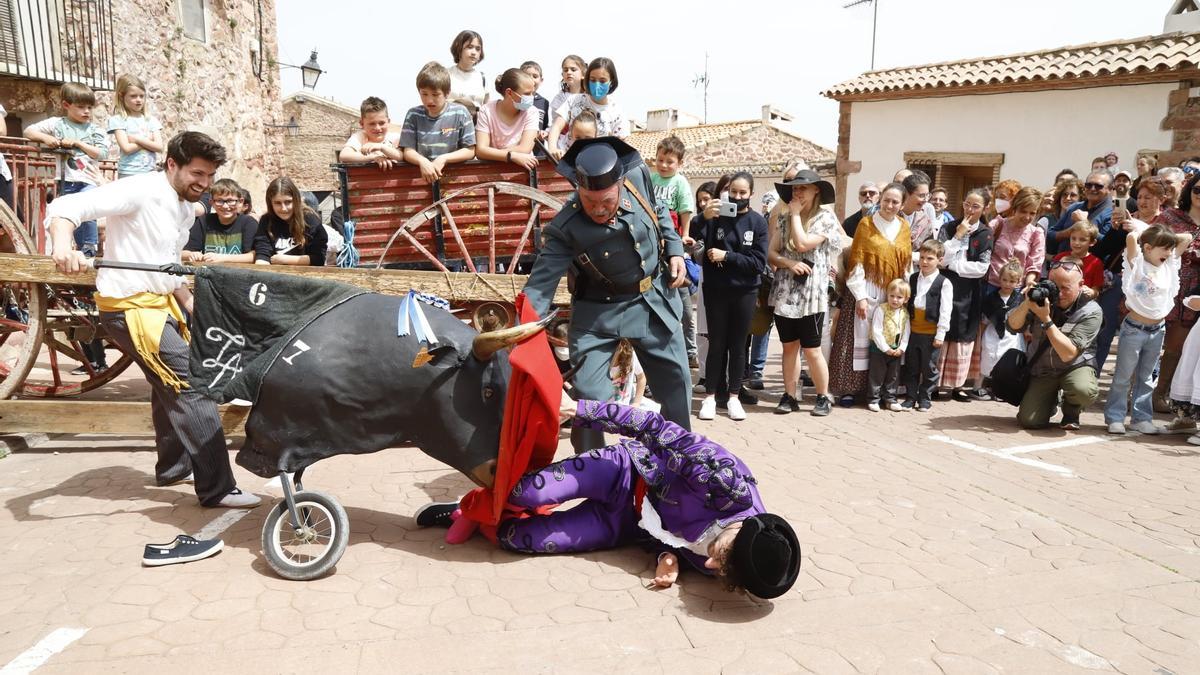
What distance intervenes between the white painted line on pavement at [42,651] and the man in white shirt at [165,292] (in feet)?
3.93

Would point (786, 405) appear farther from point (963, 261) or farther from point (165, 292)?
point (165, 292)

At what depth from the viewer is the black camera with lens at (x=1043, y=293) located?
629cm

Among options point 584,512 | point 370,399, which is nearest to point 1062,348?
point 584,512

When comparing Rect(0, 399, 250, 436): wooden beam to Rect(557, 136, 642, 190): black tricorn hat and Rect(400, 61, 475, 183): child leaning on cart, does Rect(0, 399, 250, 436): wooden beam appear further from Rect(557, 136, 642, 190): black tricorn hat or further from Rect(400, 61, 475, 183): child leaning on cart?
Rect(557, 136, 642, 190): black tricorn hat

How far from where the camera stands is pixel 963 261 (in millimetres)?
7172

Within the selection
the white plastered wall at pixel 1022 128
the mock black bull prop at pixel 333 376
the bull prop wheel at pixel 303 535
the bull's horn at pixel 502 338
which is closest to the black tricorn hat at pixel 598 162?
the bull's horn at pixel 502 338

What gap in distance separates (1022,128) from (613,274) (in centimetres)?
1445

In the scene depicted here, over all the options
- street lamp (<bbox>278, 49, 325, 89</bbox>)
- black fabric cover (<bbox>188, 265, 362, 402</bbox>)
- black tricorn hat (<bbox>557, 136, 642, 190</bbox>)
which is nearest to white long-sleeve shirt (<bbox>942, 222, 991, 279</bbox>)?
black tricorn hat (<bbox>557, 136, 642, 190</bbox>)

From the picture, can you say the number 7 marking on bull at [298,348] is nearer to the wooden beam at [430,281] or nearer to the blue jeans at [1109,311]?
the wooden beam at [430,281]

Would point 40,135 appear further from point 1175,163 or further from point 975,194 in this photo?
point 1175,163

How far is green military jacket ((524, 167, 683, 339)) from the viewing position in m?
4.03

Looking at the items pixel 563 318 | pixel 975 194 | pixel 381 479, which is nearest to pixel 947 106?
pixel 975 194

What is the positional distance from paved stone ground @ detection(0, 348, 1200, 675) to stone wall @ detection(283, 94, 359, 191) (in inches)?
1174

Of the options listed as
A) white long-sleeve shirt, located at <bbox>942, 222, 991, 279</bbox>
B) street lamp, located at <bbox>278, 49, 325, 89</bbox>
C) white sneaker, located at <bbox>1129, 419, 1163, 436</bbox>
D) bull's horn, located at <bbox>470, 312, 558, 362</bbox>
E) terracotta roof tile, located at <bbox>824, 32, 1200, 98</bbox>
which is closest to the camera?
bull's horn, located at <bbox>470, 312, 558, 362</bbox>
